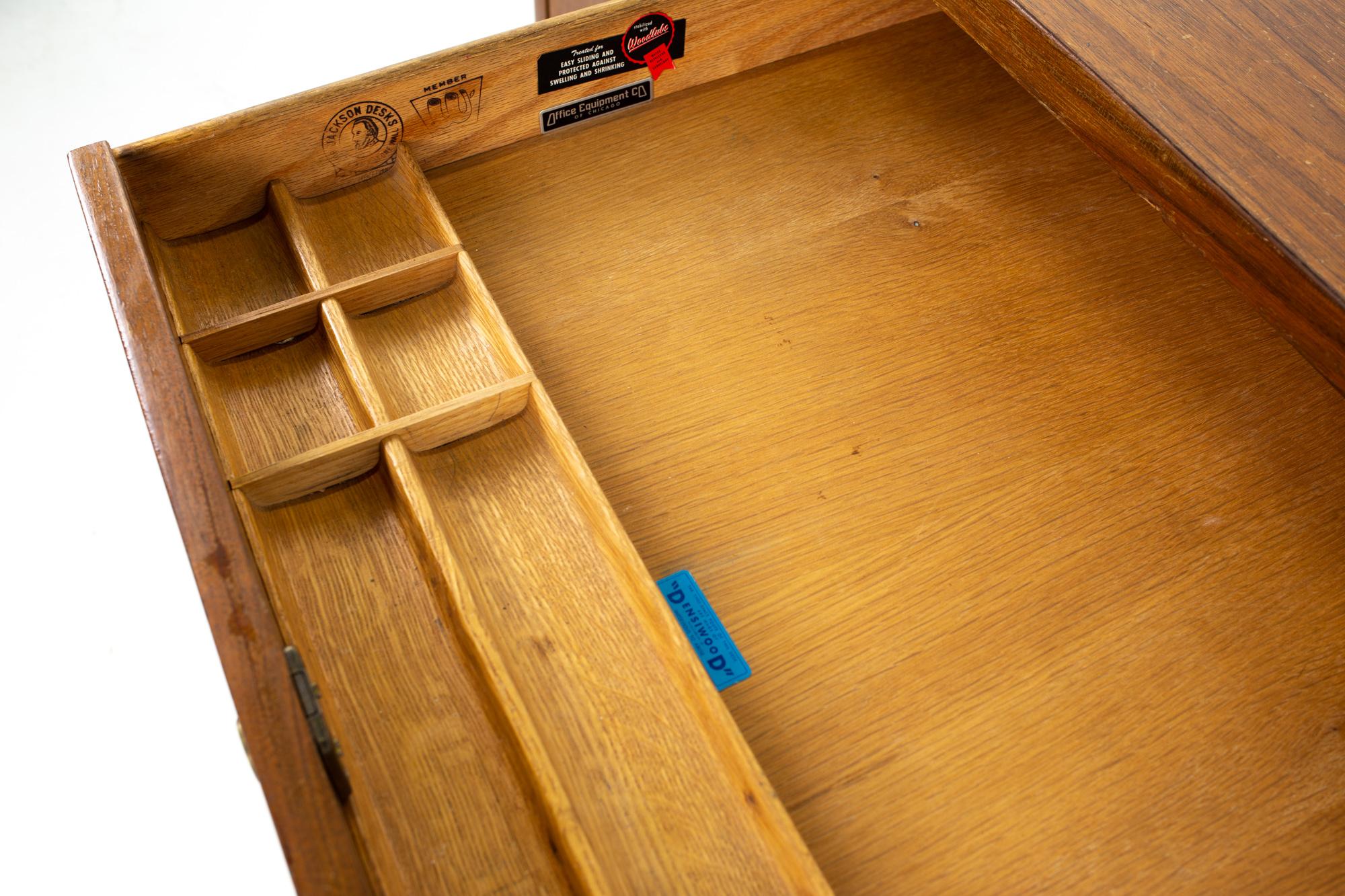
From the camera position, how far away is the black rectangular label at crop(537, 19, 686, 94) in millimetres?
1180

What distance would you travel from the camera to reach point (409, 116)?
1.16 m

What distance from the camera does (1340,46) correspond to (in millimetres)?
957

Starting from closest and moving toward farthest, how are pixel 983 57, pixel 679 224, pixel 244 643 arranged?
pixel 244 643, pixel 679 224, pixel 983 57

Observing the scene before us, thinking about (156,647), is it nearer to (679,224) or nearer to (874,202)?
(679,224)

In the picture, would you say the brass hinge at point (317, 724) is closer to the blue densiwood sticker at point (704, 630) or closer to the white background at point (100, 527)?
the blue densiwood sticker at point (704, 630)

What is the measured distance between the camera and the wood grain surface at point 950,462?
2.76 ft

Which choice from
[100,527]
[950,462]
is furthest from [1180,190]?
[100,527]

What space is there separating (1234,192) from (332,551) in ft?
2.48

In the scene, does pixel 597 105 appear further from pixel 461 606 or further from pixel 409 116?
pixel 461 606

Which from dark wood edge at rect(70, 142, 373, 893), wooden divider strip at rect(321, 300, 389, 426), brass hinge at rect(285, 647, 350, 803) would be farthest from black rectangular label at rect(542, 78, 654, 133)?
brass hinge at rect(285, 647, 350, 803)

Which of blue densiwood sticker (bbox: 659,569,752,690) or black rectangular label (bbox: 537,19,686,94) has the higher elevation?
black rectangular label (bbox: 537,19,686,94)

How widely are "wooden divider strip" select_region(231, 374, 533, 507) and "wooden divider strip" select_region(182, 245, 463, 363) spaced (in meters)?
0.15

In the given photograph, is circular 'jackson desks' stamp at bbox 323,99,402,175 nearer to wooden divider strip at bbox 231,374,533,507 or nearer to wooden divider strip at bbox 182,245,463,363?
wooden divider strip at bbox 182,245,463,363

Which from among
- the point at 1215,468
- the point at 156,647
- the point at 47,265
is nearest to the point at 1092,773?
the point at 1215,468
